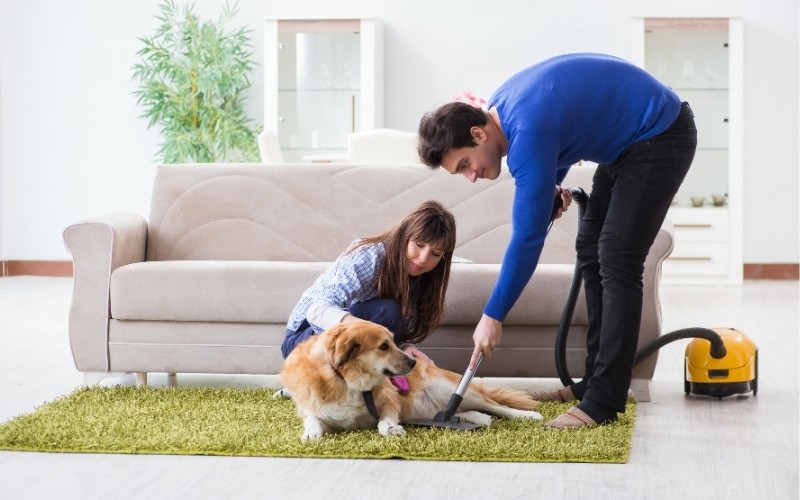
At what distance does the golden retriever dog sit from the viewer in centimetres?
260

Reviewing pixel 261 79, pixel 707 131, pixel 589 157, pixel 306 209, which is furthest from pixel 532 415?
pixel 261 79

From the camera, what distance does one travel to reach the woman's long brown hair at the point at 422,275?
2.85m

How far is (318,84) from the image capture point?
6.96m

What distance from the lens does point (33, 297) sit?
613 cm

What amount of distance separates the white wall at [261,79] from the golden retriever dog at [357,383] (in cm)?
468

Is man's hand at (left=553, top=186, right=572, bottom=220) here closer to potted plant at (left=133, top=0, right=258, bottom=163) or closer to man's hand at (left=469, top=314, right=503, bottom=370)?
man's hand at (left=469, top=314, right=503, bottom=370)

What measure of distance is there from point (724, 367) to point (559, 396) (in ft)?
1.76

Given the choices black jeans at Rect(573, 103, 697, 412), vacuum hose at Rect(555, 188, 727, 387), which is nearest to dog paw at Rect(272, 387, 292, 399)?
vacuum hose at Rect(555, 188, 727, 387)

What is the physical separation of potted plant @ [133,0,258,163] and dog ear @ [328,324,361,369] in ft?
15.1

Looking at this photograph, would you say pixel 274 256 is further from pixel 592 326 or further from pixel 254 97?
pixel 254 97

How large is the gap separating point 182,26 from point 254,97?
68cm

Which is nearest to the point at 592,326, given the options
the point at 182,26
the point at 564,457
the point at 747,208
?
the point at 564,457

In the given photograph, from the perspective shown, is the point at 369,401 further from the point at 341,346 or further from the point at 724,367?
the point at 724,367

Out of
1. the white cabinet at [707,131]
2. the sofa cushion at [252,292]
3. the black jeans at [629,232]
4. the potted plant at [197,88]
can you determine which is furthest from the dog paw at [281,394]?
the white cabinet at [707,131]
